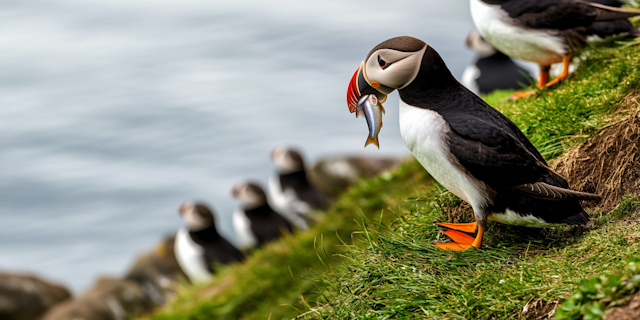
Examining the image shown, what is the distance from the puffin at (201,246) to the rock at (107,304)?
36.3 inches

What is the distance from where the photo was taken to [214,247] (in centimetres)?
1059

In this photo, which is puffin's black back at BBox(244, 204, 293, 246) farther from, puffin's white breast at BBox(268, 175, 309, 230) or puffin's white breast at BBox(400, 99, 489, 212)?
puffin's white breast at BBox(400, 99, 489, 212)

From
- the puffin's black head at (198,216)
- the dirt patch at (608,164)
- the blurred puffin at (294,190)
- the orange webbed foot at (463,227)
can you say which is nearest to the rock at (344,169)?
the blurred puffin at (294,190)

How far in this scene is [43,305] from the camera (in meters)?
10.3

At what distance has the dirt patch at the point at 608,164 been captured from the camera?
324cm

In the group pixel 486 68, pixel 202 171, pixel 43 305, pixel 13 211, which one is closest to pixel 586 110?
pixel 486 68

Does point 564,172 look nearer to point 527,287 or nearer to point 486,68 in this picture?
point 527,287

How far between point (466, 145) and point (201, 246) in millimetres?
8351

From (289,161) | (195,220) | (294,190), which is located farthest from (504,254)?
(289,161)

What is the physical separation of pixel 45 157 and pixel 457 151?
22.3m

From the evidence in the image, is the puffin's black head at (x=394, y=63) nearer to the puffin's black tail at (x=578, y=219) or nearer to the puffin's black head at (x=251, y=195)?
the puffin's black tail at (x=578, y=219)

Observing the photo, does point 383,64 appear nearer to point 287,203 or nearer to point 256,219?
point 256,219

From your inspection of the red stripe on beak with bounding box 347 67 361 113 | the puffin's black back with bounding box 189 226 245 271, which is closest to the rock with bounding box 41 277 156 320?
the puffin's black back with bounding box 189 226 245 271

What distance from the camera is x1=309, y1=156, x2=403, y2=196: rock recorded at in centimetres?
1334
